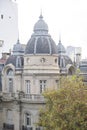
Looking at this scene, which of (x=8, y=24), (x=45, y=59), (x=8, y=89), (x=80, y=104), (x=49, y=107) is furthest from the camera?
(x=8, y=24)

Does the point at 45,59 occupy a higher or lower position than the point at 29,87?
higher

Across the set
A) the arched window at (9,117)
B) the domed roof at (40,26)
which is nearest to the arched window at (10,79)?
the arched window at (9,117)

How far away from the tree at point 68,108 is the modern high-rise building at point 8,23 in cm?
3270

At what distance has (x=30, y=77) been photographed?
159 ft

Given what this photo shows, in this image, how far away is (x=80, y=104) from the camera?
37.9 metres

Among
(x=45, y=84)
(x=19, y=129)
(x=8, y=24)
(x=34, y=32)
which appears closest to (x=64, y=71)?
(x=45, y=84)

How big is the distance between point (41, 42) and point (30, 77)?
186 inches

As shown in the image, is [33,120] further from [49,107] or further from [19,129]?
[49,107]

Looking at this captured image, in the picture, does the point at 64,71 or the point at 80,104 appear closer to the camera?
the point at 80,104

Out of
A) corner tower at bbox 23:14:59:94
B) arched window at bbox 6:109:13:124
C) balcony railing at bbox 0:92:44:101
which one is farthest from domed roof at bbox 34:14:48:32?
arched window at bbox 6:109:13:124

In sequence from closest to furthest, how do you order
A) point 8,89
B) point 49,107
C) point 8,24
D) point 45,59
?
point 49,107 → point 45,59 → point 8,89 → point 8,24

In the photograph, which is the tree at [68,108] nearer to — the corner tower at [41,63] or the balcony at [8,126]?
the corner tower at [41,63]

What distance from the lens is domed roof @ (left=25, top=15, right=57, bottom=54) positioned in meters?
48.0

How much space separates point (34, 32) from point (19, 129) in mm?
12954
